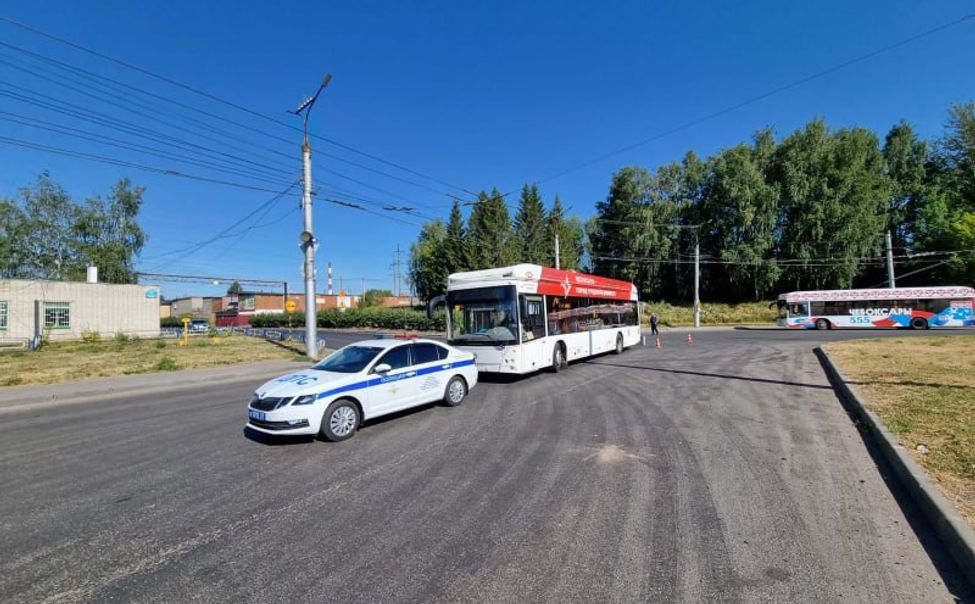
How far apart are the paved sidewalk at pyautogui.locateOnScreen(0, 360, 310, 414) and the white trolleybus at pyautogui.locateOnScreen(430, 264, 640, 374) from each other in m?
7.38

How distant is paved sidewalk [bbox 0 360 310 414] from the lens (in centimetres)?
1140

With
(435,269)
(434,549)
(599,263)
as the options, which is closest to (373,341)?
(434,549)

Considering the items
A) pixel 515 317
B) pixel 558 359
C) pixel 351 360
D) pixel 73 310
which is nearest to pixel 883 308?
pixel 558 359

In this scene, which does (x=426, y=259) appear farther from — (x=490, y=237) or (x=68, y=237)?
(x=68, y=237)

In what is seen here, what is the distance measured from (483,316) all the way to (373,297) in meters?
84.5

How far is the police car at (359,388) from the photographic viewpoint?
6734 mm

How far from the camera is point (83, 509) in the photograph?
4.79 metres

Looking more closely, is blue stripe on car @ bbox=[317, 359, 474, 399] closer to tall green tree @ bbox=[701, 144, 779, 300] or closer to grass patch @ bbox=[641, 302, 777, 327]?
grass patch @ bbox=[641, 302, 777, 327]

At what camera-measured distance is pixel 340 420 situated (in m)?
7.16

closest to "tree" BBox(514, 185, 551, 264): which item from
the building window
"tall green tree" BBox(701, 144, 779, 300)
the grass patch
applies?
the grass patch

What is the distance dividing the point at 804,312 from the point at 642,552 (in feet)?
124

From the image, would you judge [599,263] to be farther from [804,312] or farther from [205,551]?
[205,551]

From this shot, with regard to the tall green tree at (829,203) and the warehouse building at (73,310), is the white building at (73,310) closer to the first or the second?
the warehouse building at (73,310)

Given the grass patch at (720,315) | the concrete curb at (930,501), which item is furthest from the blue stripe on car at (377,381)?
the grass patch at (720,315)
